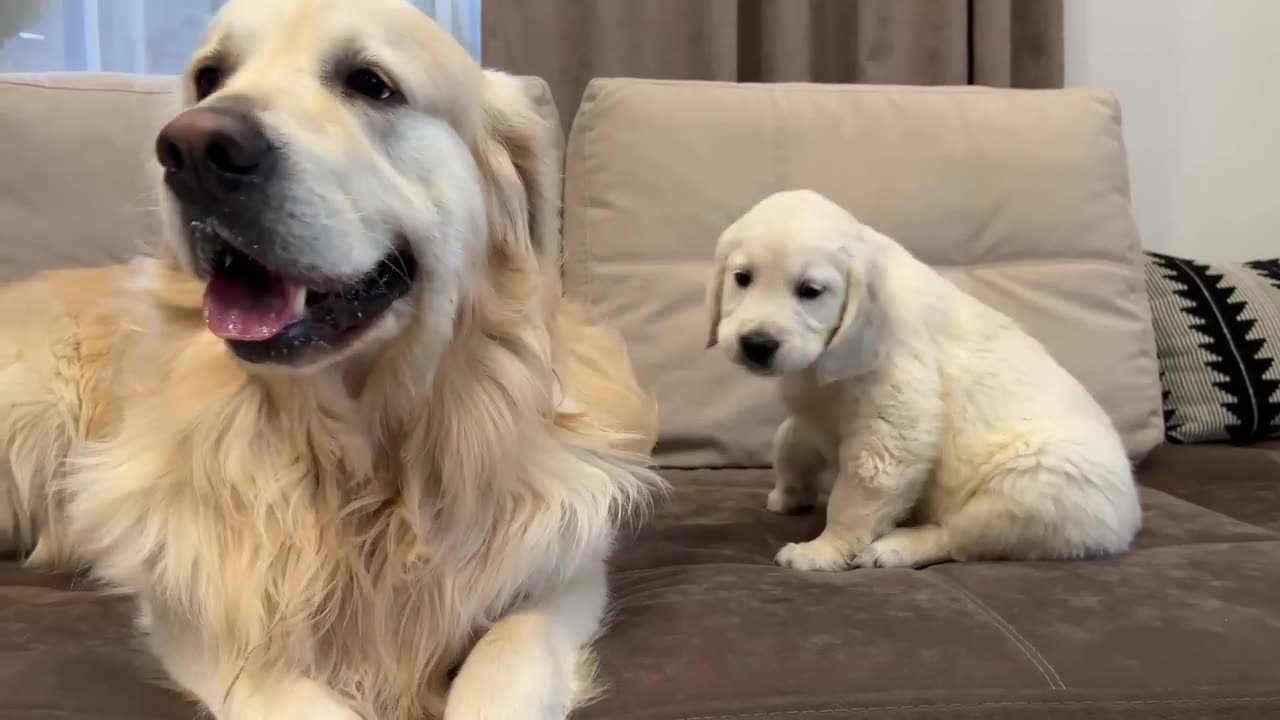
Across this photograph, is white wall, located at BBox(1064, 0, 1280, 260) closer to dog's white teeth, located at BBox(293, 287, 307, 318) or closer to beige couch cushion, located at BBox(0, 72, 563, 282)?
beige couch cushion, located at BBox(0, 72, 563, 282)

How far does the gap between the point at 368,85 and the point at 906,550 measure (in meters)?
0.88

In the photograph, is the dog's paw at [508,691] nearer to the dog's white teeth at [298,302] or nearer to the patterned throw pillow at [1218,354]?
the dog's white teeth at [298,302]

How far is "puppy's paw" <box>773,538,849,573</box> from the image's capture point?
133 centimetres

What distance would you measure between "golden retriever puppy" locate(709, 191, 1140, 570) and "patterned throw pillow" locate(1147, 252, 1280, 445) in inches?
29.0

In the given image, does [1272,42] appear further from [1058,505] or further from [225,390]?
[225,390]

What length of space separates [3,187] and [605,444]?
47.1 inches

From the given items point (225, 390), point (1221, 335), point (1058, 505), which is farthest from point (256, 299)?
point (1221, 335)

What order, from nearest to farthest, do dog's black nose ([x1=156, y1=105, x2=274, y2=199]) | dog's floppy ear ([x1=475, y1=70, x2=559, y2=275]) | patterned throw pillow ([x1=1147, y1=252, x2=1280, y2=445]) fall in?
dog's black nose ([x1=156, y1=105, x2=274, y2=199])
dog's floppy ear ([x1=475, y1=70, x2=559, y2=275])
patterned throw pillow ([x1=1147, y1=252, x2=1280, y2=445])

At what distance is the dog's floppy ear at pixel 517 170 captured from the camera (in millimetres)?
1168

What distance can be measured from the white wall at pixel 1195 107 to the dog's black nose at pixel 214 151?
97.9 inches

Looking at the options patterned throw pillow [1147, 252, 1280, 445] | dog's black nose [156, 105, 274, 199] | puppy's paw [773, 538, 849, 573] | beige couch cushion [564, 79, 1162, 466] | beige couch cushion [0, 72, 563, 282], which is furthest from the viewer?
patterned throw pillow [1147, 252, 1280, 445]

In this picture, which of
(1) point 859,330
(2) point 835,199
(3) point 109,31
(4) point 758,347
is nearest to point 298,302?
(4) point 758,347

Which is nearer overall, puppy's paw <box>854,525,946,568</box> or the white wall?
puppy's paw <box>854,525,946,568</box>

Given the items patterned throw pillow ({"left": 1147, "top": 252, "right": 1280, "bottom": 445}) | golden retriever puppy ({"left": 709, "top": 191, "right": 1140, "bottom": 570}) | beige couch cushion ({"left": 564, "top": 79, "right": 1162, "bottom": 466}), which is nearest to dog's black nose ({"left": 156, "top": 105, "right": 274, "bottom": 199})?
golden retriever puppy ({"left": 709, "top": 191, "right": 1140, "bottom": 570})
